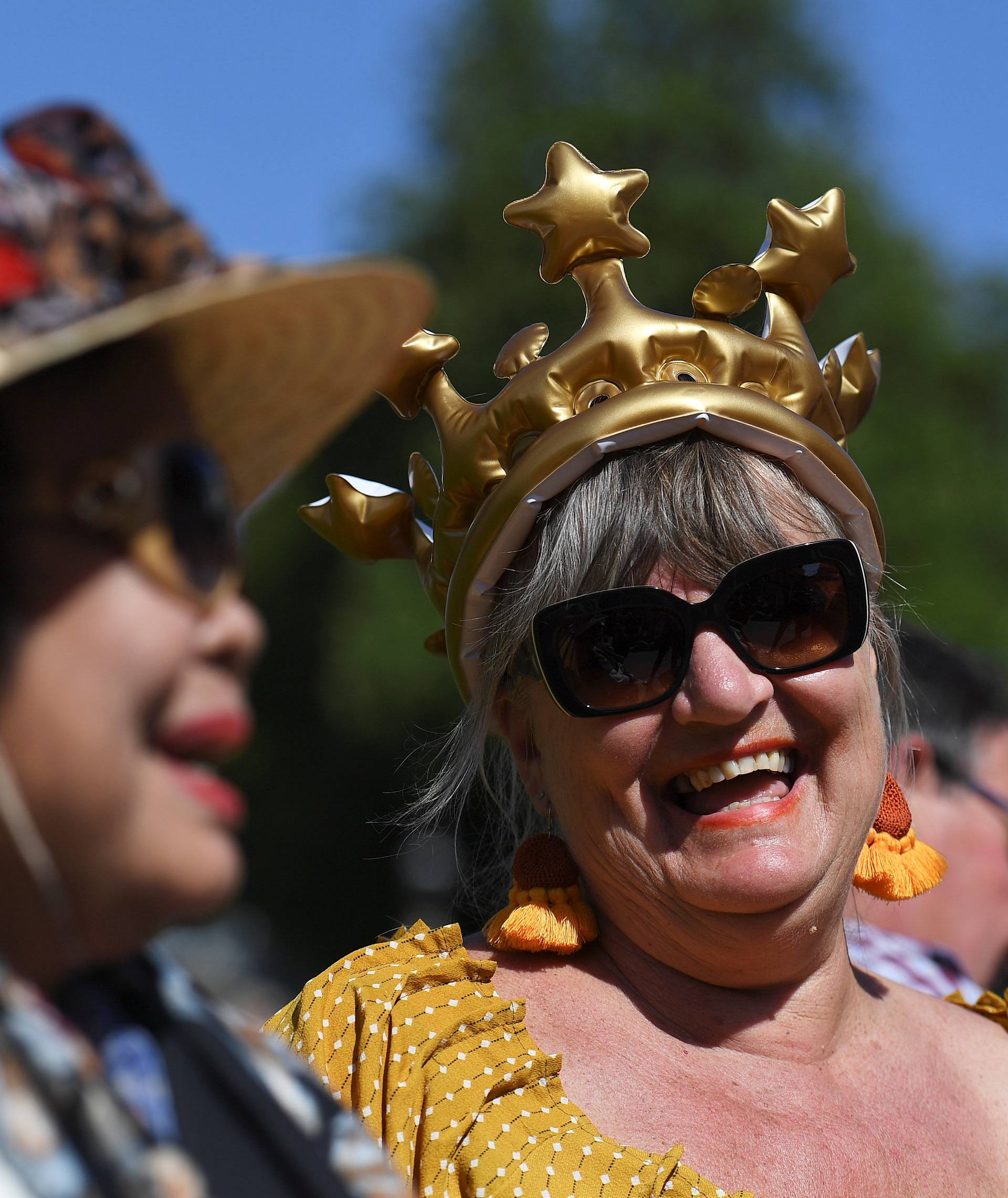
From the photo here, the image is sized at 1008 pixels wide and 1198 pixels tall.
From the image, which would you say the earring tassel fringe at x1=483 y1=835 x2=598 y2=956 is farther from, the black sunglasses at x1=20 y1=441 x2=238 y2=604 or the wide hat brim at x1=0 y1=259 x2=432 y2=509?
the black sunglasses at x1=20 y1=441 x2=238 y2=604

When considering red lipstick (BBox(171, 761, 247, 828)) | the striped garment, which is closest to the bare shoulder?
the striped garment

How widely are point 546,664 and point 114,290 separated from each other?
1251 millimetres

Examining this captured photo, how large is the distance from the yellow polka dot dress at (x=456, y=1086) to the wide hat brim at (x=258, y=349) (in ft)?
3.23

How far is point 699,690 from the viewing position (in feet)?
7.14

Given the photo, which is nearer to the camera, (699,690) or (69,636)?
(69,636)

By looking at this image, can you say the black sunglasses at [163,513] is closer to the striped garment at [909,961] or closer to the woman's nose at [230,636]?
the woman's nose at [230,636]

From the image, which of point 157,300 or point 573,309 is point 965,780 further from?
point 573,309

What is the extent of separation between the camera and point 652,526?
7.39ft

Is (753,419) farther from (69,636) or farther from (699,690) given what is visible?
(69,636)

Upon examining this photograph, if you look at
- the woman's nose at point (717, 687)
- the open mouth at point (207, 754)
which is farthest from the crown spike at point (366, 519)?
the open mouth at point (207, 754)

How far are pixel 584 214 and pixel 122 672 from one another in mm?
1710

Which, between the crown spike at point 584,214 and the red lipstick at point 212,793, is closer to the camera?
the red lipstick at point 212,793

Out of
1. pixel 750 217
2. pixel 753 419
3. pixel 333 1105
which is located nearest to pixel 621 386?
pixel 753 419

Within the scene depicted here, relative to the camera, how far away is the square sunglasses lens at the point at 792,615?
87.4 inches
